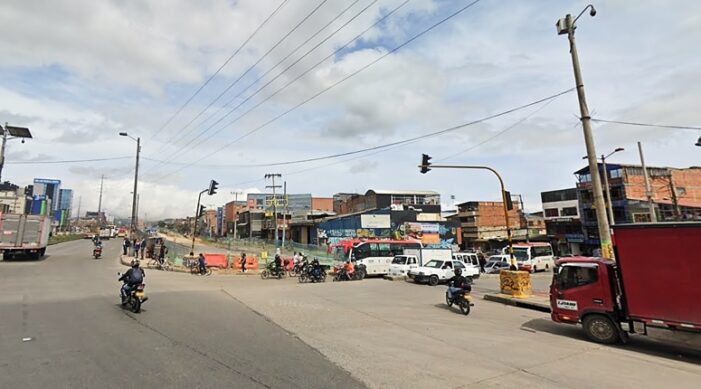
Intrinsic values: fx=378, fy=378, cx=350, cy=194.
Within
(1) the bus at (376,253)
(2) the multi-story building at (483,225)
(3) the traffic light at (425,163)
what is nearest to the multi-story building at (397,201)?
(2) the multi-story building at (483,225)

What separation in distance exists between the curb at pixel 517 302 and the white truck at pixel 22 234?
29.4 m

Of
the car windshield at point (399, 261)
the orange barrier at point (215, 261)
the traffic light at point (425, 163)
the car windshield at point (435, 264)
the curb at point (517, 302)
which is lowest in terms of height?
the curb at point (517, 302)

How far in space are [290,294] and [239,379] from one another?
10129mm

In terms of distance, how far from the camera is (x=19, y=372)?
5.58m

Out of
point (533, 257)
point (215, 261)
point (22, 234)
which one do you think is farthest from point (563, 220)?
point (22, 234)

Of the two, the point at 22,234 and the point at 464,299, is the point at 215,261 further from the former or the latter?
the point at 464,299

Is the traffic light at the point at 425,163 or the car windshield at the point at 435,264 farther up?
Result: the traffic light at the point at 425,163

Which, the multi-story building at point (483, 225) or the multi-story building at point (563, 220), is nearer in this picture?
the multi-story building at point (563, 220)

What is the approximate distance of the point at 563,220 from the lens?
54.4m

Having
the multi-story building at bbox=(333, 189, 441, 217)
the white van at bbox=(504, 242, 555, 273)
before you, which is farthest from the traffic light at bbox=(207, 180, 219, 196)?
the multi-story building at bbox=(333, 189, 441, 217)

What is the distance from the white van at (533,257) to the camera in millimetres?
35281

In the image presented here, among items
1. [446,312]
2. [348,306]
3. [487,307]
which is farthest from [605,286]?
[348,306]

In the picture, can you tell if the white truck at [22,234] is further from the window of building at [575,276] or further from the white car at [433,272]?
the window of building at [575,276]

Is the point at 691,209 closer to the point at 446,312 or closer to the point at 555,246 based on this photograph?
the point at 555,246
